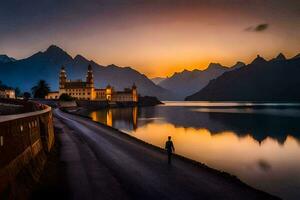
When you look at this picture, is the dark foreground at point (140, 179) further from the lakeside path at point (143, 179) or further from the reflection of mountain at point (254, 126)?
the reflection of mountain at point (254, 126)

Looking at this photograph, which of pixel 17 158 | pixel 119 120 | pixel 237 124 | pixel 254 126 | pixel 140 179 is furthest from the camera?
pixel 119 120

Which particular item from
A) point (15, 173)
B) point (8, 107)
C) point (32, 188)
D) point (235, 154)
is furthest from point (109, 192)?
point (8, 107)

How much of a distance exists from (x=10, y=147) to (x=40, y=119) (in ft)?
37.6

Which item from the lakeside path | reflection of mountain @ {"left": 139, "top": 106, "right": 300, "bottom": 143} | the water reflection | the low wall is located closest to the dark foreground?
the lakeside path

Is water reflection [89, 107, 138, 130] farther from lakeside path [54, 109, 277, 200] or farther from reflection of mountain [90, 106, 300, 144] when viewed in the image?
lakeside path [54, 109, 277, 200]

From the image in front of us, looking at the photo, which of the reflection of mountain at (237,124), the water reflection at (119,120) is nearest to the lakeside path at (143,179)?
the reflection of mountain at (237,124)

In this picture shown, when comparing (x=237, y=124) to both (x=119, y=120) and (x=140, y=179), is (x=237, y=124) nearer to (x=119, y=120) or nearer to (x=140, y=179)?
(x=119, y=120)

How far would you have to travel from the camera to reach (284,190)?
25.2m

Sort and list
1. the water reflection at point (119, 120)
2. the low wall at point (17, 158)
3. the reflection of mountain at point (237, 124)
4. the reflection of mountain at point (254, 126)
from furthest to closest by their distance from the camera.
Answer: the water reflection at point (119, 120) < the reflection of mountain at point (237, 124) < the reflection of mountain at point (254, 126) < the low wall at point (17, 158)

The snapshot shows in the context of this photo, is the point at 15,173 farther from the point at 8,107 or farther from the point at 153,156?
the point at 8,107

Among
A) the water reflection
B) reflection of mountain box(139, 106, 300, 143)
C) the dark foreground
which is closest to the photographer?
the dark foreground

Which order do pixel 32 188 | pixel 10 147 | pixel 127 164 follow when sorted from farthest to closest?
pixel 127 164 → pixel 32 188 → pixel 10 147

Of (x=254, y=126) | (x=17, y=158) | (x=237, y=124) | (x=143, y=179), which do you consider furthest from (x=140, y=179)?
(x=237, y=124)

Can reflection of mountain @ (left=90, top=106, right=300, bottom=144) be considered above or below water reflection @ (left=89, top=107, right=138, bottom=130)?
below
